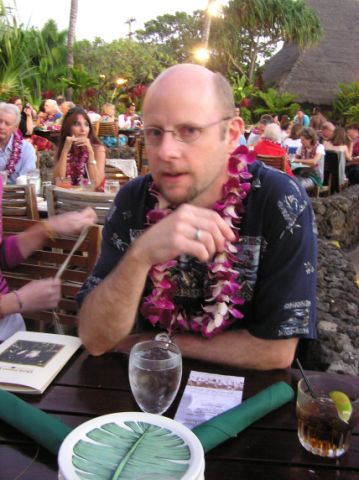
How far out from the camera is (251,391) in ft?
4.09

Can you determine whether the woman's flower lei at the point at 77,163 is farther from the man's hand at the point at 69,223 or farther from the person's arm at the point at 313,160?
the person's arm at the point at 313,160

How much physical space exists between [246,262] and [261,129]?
393 inches

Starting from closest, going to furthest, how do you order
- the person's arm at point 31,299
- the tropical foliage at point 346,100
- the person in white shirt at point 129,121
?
the person's arm at point 31,299 < the person in white shirt at point 129,121 < the tropical foliage at point 346,100

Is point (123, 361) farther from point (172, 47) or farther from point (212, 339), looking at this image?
point (172, 47)

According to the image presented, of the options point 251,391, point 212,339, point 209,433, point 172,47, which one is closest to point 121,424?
point 209,433

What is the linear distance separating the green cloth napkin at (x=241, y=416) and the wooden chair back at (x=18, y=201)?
2.53 metres

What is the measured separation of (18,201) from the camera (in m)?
3.35

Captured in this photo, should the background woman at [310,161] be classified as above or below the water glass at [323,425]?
below

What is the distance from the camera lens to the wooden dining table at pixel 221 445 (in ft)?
3.13

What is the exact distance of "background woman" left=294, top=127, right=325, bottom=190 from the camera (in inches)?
345

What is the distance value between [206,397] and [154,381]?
182mm

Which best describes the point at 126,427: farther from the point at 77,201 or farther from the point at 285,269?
the point at 77,201

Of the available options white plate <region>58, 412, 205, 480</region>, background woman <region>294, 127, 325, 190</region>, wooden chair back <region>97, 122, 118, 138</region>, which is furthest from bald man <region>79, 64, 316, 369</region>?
wooden chair back <region>97, 122, 118, 138</region>

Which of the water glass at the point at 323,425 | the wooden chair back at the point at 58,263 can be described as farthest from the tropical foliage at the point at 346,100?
the water glass at the point at 323,425
